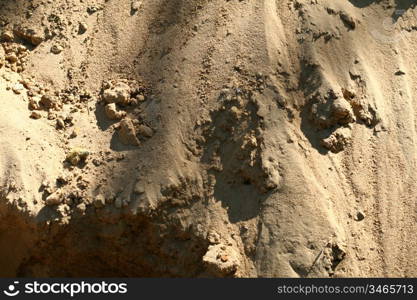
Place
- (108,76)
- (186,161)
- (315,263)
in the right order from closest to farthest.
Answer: (315,263) → (186,161) → (108,76)

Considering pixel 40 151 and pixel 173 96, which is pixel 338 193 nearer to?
pixel 173 96

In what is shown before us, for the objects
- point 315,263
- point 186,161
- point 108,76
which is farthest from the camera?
point 108,76

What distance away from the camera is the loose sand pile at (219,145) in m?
5.14

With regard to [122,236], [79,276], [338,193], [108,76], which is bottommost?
[79,276]

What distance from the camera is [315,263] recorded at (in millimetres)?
4977

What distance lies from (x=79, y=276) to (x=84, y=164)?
758mm

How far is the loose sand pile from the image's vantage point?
16.9 feet

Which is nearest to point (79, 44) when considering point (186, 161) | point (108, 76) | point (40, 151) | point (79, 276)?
point (108, 76)

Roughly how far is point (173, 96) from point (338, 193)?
48.4 inches

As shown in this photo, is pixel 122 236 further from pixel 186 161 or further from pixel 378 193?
pixel 378 193

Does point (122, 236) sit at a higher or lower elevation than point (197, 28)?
lower

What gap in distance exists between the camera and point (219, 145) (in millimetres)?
5305

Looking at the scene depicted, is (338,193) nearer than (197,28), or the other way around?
(338,193)

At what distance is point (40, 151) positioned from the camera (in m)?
5.48
